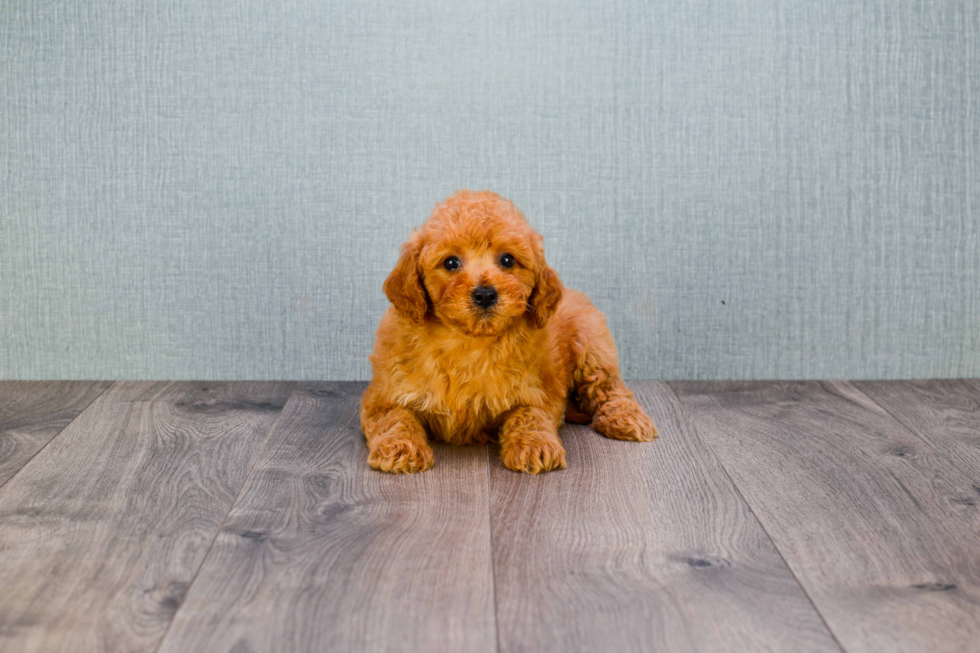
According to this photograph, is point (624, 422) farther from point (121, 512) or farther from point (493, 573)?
point (121, 512)

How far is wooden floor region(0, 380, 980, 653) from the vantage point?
144cm

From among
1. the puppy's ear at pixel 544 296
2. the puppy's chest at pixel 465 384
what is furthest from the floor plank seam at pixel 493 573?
the puppy's ear at pixel 544 296

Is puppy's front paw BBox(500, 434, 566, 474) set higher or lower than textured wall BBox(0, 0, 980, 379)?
lower

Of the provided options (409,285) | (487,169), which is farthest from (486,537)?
(487,169)

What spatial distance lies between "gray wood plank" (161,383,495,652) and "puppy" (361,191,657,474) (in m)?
0.08

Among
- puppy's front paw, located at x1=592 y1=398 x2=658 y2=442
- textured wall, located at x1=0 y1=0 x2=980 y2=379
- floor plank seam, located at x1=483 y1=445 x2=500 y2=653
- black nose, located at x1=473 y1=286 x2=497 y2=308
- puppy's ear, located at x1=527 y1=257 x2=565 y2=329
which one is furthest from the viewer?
textured wall, located at x1=0 y1=0 x2=980 y2=379

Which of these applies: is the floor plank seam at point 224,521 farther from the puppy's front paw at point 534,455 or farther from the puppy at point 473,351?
the puppy's front paw at point 534,455

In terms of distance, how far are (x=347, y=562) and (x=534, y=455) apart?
0.61m

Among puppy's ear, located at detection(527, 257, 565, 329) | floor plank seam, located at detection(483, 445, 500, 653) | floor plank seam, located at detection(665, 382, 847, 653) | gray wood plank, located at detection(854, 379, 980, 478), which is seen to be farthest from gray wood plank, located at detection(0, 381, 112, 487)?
gray wood plank, located at detection(854, 379, 980, 478)

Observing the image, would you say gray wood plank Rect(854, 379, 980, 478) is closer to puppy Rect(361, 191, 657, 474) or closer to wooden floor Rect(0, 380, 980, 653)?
wooden floor Rect(0, 380, 980, 653)

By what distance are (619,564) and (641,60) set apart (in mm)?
1735

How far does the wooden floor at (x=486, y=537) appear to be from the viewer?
1444mm

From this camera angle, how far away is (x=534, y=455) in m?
2.12

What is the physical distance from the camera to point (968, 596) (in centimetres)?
155
